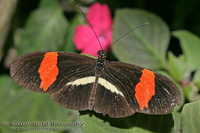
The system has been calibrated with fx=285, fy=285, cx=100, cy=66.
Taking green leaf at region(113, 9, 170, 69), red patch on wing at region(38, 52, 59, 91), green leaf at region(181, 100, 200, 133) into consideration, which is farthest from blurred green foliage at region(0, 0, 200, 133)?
red patch on wing at region(38, 52, 59, 91)

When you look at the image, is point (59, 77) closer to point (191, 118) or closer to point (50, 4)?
point (191, 118)

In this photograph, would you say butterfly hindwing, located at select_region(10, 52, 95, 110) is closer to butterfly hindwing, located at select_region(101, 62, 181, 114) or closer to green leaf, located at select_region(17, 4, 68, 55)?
butterfly hindwing, located at select_region(101, 62, 181, 114)

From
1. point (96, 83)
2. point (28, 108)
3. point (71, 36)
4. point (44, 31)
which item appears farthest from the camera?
point (28, 108)

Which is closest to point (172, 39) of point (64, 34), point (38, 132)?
point (64, 34)

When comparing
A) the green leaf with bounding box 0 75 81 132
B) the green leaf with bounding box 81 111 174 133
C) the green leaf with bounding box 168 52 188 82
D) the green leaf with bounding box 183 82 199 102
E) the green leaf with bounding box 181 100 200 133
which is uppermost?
the green leaf with bounding box 181 100 200 133

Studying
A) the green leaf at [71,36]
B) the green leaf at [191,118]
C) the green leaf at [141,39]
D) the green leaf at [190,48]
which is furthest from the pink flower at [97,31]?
the green leaf at [191,118]

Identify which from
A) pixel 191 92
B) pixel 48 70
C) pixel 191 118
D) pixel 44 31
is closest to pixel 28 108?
pixel 44 31
